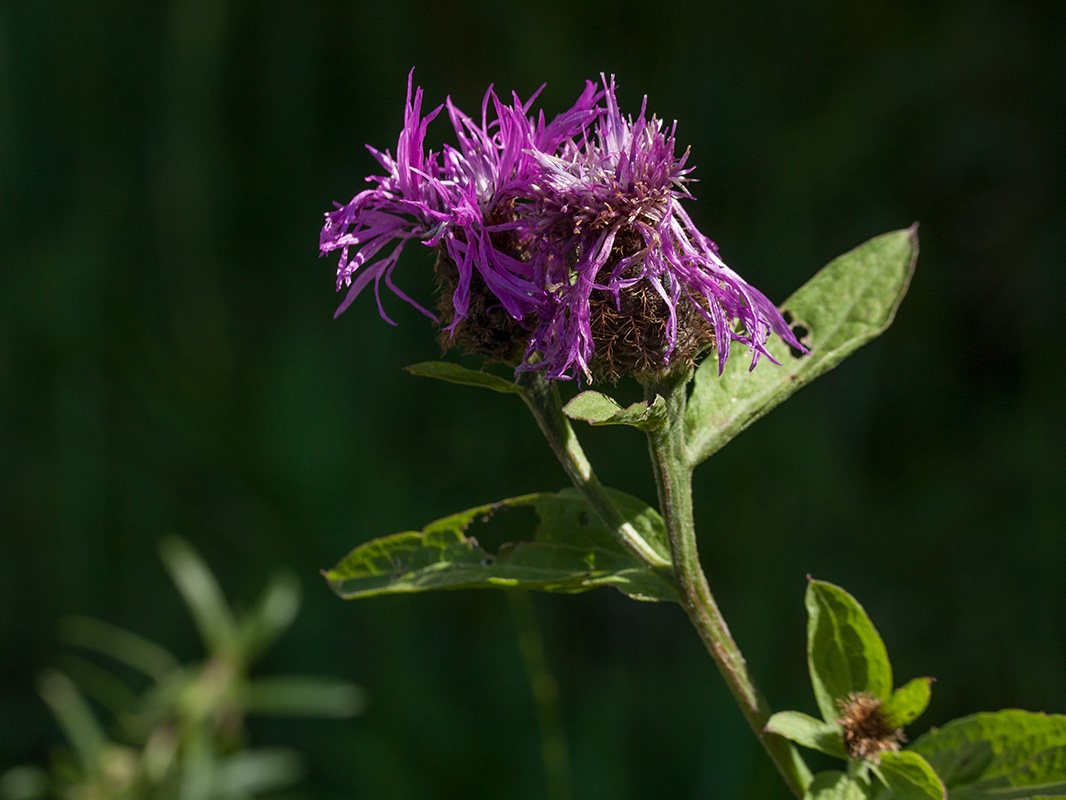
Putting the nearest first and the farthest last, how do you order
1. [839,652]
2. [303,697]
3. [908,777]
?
[908,777] → [839,652] → [303,697]

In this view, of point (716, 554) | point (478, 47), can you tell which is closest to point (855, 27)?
point (478, 47)

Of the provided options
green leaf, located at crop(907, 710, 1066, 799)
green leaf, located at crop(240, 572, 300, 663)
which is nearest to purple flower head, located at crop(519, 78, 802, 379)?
green leaf, located at crop(907, 710, 1066, 799)

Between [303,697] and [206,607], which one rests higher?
[206,607]

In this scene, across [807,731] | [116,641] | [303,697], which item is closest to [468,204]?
[807,731]

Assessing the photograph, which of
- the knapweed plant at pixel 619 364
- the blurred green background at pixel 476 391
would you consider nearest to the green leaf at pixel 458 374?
the knapweed plant at pixel 619 364

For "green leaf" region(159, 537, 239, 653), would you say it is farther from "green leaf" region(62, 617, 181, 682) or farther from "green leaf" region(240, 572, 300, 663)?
"green leaf" region(62, 617, 181, 682)

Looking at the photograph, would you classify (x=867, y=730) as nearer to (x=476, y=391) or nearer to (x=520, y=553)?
(x=520, y=553)

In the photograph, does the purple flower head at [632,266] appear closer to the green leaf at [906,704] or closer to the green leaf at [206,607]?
the green leaf at [906,704]
